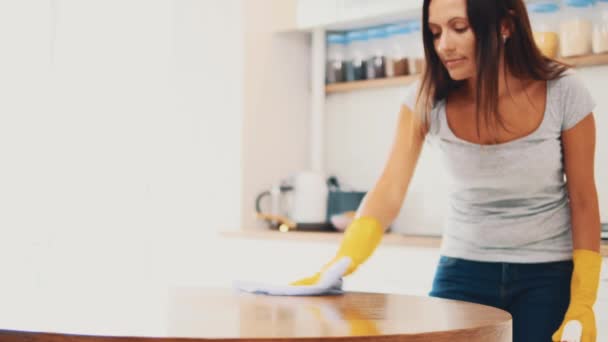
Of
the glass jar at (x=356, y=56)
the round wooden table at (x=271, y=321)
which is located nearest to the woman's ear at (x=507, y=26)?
the round wooden table at (x=271, y=321)

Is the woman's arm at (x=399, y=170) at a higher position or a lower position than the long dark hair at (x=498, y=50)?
lower

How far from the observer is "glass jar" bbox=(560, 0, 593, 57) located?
2.94 metres

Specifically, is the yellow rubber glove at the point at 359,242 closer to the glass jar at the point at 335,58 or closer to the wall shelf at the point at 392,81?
the wall shelf at the point at 392,81

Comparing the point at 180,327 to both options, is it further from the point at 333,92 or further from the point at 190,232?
the point at 333,92

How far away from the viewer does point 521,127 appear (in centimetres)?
185

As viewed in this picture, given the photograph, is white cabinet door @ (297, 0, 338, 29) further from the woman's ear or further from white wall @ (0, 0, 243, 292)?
the woman's ear

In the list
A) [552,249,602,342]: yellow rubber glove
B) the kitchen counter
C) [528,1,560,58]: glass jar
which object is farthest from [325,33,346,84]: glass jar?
[552,249,602,342]: yellow rubber glove

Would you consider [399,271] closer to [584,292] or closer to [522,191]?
[522,191]

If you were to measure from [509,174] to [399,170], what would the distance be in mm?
246

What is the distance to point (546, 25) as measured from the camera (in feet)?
9.98

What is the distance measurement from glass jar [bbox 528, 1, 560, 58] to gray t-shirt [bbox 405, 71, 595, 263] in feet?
3.98

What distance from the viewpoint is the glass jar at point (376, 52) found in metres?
3.56

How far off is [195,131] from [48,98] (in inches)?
23.0

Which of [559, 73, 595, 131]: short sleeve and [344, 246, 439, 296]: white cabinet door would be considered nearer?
[559, 73, 595, 131]: short sleeve
